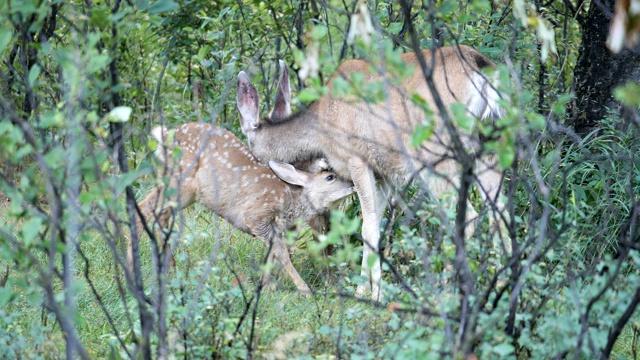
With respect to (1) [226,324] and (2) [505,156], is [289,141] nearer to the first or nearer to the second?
(1) [226,324]

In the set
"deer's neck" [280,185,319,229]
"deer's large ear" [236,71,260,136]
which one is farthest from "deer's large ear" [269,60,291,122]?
"deer's neck" [280,185,319,229]

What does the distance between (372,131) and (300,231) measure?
43.9 inches

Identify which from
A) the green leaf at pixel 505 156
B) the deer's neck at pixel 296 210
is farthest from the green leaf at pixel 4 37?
the deer's neck at pixel 296 210

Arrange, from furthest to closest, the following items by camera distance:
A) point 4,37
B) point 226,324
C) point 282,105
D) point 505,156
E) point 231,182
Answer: point 282,105, point 231,182, point 226,324, point 4,37, point 505,156

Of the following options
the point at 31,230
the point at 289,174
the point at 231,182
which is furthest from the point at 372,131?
the point at 31,230

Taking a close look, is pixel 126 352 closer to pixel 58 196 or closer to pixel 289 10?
pixel 58 196

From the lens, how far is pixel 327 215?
6.63 metres

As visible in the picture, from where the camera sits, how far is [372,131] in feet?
19.5

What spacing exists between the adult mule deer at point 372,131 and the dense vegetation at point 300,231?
0.84ft

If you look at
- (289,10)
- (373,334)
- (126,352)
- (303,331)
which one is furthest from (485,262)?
(289,10)

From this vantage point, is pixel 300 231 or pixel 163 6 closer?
pixel 163 6

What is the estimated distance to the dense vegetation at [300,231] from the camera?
2.95 metres

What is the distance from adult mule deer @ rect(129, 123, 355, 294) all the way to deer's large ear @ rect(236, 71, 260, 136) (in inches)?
18.9

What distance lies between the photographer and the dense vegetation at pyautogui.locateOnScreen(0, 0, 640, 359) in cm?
295
